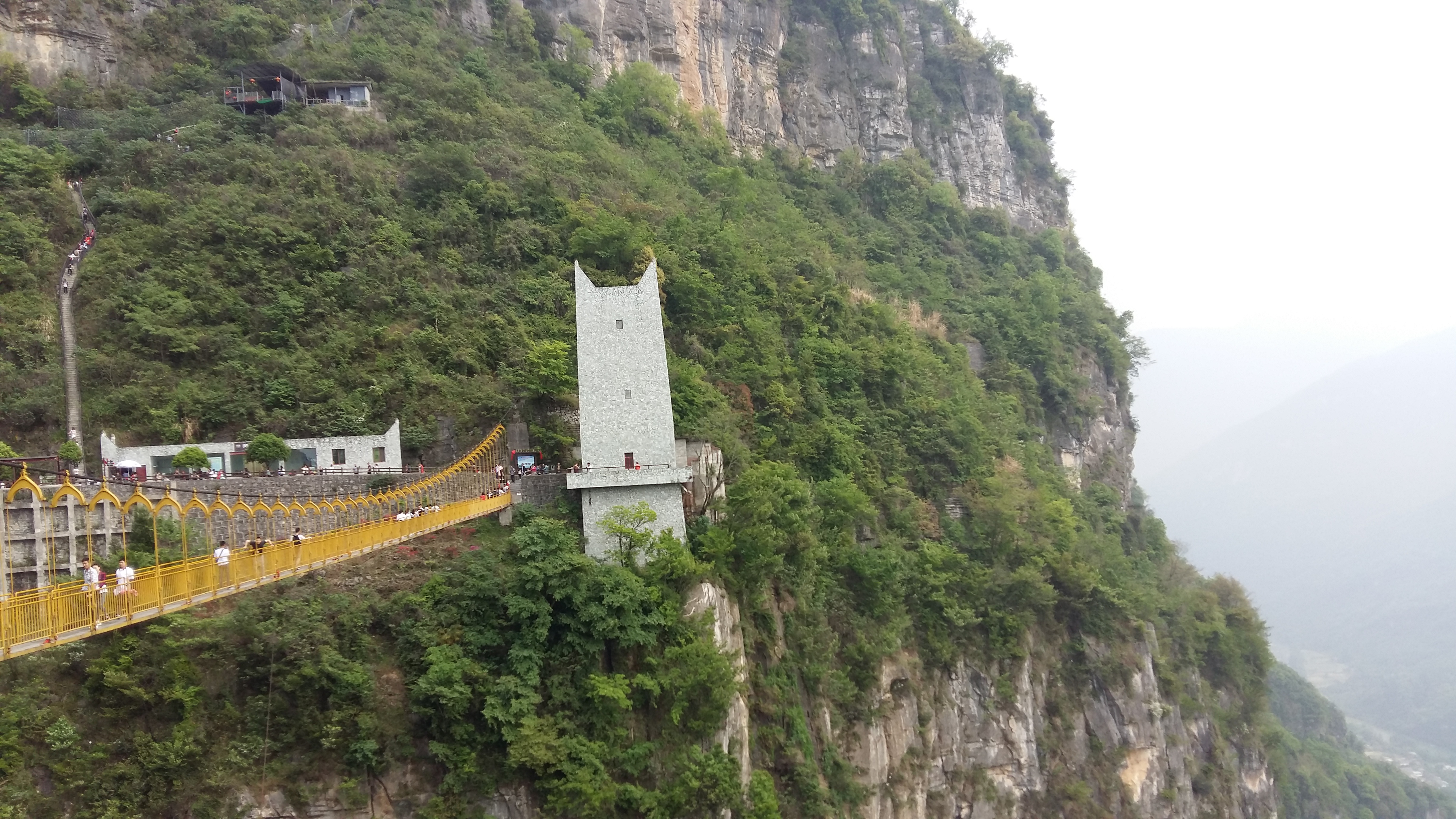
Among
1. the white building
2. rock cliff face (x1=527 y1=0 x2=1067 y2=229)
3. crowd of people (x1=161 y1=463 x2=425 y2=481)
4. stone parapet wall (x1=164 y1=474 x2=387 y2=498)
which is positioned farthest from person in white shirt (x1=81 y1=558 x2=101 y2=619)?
rock cliff face (x1=527 y1=0 x2=1067 y2=229)

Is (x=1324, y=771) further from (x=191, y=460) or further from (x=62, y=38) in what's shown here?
(x=62, y=38)

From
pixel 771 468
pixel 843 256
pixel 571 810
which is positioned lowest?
pixel 571 810

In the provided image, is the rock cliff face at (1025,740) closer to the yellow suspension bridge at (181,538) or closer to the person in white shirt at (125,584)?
the yellow suspension bridge at (181,538)

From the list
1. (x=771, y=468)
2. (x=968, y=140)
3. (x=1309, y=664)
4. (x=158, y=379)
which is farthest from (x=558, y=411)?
(x=1309, y=664)

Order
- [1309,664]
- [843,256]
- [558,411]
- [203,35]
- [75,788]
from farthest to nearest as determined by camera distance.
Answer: [1309,664], [843,256], [203,35], [558,411], [75,788]

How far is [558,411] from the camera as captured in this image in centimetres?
2622

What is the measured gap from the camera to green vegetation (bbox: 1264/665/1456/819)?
54344mm

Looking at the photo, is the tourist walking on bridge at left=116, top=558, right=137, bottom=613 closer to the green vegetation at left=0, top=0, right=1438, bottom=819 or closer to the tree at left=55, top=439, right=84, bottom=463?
the green vegetation at left=0, top=0, right=1438, bottom=819

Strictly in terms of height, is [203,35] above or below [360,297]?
above

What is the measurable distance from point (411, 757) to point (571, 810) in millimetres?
3206

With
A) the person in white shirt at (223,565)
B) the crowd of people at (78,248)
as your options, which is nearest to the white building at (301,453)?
the crowd of people at (78,248)

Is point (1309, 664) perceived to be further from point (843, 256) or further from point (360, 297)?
point (360, 297)

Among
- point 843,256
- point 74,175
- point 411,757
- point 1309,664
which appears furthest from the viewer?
point 1309,664

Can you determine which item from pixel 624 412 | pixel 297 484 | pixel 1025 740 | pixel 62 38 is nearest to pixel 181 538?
pixel 297 484
